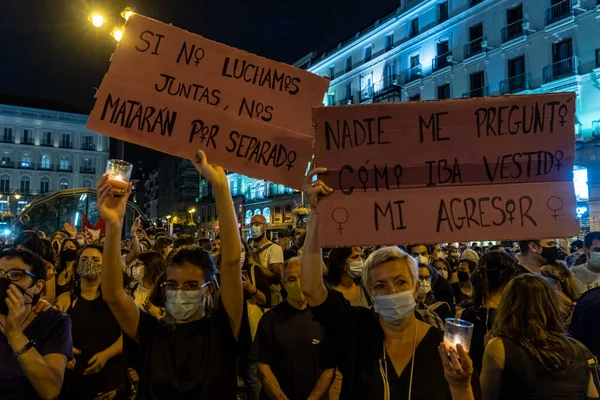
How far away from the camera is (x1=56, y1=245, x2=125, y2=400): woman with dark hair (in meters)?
3.65

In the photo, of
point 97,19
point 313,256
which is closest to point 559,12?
point 97,19

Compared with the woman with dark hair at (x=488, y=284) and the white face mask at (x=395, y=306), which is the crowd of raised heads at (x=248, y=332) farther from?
the woman with dark hair at (x=488, y=284)

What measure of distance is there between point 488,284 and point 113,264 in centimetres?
281

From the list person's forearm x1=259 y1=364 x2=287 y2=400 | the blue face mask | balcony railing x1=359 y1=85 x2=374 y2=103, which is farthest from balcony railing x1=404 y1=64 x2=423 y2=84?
person's forearm x1=259 y1=364 x2=287 y2=400

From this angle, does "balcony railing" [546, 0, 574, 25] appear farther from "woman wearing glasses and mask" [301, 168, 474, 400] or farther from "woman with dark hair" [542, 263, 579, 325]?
"woman wearing glasses and mask" [301, 168, 474, 400]

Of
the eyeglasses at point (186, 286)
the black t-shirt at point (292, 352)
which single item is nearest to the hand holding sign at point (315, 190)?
the eyeglasses at point (186, 286)

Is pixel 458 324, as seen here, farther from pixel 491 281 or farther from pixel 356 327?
pixel 491 281

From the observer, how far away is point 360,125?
8.68ft

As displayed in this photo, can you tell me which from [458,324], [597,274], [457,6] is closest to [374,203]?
[458,324]

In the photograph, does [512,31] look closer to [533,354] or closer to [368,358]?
[533,354]

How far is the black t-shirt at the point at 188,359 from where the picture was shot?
259 cm

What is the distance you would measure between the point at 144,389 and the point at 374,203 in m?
1.60

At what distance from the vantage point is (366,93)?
42.4 metres

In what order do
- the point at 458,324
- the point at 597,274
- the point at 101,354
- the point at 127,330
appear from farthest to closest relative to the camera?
the point at 597,274 < the point at 101,354 < the point at 127,330 < the point at 458,324
